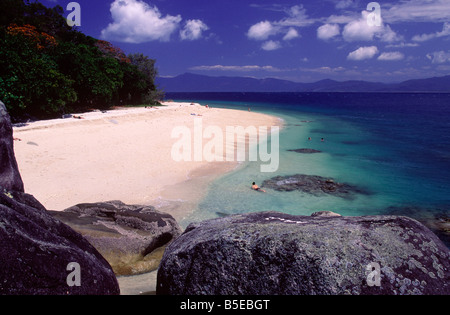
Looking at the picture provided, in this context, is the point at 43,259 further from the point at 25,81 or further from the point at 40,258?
the point at 25,81

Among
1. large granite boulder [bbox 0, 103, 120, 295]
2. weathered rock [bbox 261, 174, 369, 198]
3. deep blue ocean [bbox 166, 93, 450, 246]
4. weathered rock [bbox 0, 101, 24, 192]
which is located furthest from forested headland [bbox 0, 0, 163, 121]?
large granite boulder [bbox 0, 103, 120, 295]

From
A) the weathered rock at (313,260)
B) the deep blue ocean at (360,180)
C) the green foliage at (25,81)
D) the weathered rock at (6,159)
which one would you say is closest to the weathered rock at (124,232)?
the weathered rock at (6,159)

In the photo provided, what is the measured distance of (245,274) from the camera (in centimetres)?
381

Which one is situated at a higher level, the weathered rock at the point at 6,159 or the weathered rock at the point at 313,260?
the weathered rock at the point at 6,159

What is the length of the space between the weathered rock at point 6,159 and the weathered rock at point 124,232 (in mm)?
2029

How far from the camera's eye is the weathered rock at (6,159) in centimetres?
576

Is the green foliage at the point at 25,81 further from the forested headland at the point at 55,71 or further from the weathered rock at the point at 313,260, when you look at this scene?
the weathered rock at the point at 313,260

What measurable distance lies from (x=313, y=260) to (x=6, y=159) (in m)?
5.71

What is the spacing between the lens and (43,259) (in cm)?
362

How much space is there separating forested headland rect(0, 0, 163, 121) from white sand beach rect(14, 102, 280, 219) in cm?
295

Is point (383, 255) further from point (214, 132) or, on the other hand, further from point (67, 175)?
point (214, 132)

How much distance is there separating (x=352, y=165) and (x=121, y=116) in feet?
73.6

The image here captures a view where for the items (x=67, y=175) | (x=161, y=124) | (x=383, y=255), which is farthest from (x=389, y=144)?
(x=383, y=255)

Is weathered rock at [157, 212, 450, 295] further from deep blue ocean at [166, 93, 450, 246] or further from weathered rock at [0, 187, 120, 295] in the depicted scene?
deep blue ocean at [166, 93, 450, 246]
